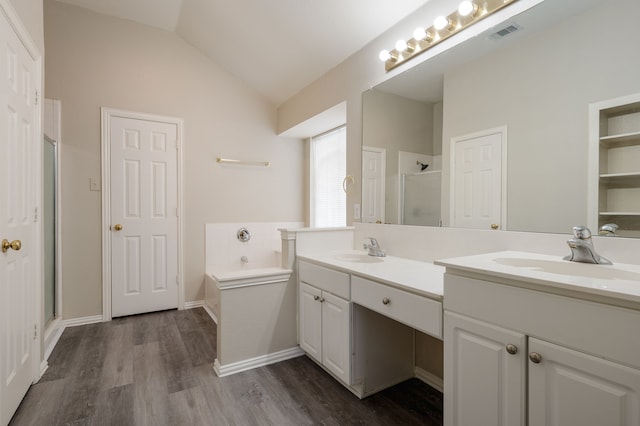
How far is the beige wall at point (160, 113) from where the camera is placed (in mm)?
2898

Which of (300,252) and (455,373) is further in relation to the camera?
(300,252)

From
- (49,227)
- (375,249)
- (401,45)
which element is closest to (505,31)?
(401,45)

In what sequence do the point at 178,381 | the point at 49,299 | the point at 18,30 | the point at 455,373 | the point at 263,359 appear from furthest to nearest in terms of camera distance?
the point at 49,299
the point at 263,359
the point at 178,381
the point at 18,30
the point at 455,373


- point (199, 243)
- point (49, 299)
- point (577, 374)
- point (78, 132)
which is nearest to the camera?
point (577, 374)

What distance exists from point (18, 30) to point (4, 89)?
0.41 meters

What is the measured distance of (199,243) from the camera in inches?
137

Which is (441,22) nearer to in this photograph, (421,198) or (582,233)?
(421,198)

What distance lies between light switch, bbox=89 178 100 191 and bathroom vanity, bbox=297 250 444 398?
7.21 ft

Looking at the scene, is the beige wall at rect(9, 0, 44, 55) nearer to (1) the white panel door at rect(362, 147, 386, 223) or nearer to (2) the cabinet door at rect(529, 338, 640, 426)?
(1) the white panel door at rect(362, 147, 386, 223)

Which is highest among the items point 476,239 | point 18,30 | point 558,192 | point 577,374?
point 18,30

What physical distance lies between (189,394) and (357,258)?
1.31 m

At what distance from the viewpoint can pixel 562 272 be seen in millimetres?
1248

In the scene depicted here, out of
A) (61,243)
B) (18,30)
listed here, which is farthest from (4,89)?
(61,243)

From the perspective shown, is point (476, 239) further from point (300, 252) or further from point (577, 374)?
point (300, 252)
